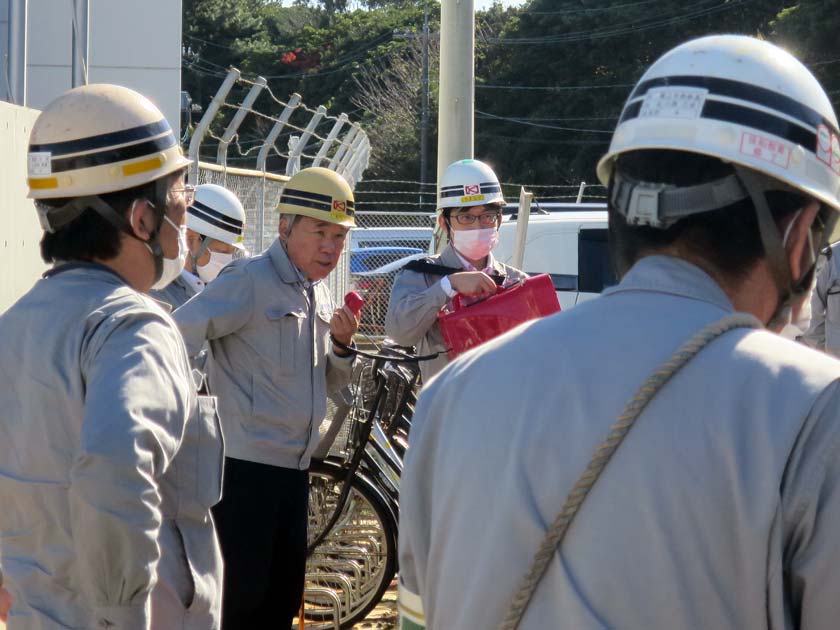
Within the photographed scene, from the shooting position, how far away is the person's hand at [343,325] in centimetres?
453

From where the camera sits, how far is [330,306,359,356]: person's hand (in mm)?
4527

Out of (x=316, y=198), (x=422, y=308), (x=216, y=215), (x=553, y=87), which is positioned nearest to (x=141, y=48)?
(x=216, y=215)

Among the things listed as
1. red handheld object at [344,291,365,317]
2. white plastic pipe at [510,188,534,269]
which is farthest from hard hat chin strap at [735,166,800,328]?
white plastic pipe at [510,188,534,269]

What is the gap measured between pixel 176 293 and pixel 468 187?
1438 mm

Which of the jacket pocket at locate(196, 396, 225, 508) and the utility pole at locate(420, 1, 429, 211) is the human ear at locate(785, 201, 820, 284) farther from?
the utility pole at locate(420, 1, 429, 211)

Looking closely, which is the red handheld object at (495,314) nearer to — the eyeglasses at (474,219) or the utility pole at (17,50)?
the eyeglasses at (474,219)

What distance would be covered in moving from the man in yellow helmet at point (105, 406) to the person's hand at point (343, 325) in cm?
189

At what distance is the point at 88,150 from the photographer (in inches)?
96.0

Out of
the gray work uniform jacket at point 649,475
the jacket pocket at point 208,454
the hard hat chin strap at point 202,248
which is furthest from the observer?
the hard hat chin strap at point 202,248

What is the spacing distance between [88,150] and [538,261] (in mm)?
9924

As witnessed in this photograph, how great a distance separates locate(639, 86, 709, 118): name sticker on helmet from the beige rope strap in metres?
0.27

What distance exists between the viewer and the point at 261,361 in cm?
445

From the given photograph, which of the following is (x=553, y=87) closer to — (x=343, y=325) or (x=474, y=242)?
(x=474, y=242)

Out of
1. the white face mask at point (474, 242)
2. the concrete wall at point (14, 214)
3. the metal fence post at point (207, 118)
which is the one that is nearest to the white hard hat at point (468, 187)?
the white face mask at point (474, 242)
